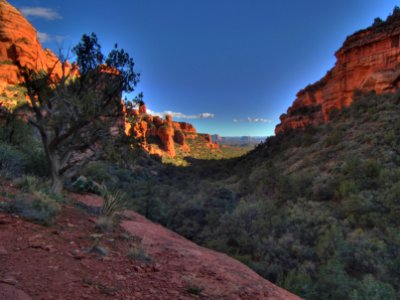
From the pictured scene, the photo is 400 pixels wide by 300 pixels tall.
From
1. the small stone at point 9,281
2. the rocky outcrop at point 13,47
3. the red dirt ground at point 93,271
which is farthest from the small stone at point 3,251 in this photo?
the rocky outcrop at point 13,47

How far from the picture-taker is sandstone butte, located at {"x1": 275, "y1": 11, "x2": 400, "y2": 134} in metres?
27.5

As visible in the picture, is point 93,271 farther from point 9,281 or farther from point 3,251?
point 3,251

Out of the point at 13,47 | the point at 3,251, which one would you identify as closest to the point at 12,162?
the point at 3,251

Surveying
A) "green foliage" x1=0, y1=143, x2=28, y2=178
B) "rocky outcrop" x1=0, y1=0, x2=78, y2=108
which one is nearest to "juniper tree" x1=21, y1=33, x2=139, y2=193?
"green foliage" x1=0, y1=143, x2=28, y2=178

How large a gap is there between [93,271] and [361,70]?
115 feet

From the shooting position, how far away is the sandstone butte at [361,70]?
90.1ft

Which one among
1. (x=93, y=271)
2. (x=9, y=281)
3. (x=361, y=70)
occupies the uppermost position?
(x=361, y=70)

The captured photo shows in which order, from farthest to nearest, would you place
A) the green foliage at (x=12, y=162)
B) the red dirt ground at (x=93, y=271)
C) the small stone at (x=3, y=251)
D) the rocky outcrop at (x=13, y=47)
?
1. the rocky outcrop at (x=13, y=47)
2. the green foliage at (x=12, y=162)
3. the small stone at (x=3, y=251)
4. the red dirt ground at (x=93, y=271)

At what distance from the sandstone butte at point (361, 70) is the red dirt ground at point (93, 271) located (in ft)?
91.2

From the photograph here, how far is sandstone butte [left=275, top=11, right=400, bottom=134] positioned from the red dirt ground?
2780 centimetres

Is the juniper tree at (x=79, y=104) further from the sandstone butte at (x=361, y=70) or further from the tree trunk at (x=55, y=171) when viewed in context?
the sandstone butte at (x=361, y=70)

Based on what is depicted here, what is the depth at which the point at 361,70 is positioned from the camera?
31.3m

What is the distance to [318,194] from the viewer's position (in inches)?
568

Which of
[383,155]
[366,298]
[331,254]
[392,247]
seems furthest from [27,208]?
[383,155]
